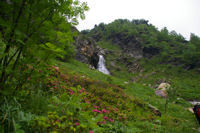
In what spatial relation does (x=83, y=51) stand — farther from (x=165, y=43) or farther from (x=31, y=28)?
(x=165, y=43)

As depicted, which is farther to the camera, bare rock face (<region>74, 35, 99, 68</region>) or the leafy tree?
bare rock face (<region>74, 35, 99, 68</region>)

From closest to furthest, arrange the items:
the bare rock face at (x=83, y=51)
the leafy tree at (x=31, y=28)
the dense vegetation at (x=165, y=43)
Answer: the leafy tree at (x=31, y=28) < the bare rock face at (x=83, y=51) < the dense vegetation at (x=165, y=43)

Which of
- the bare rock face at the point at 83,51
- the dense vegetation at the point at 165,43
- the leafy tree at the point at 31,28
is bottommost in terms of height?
the leafy tree at the point at 31,28

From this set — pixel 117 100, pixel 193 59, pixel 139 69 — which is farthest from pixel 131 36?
pixel 117 100

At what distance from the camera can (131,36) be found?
68688 millimetres

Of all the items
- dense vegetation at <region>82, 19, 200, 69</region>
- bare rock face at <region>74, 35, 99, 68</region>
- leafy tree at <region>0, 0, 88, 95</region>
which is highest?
dense vegetation at <region>82, 19, 200, 69</region>

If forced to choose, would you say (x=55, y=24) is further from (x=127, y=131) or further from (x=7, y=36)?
(x=127, y=131)

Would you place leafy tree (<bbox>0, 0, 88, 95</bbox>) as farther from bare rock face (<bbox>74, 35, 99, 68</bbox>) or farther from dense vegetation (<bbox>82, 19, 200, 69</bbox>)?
dense vegetation (<bbox>82, 19, 200, 69</bbox>)

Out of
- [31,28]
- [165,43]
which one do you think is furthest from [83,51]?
[165,43]

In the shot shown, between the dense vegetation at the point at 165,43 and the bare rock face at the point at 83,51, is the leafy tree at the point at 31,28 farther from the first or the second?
the dense vegetation at the point at 165,43

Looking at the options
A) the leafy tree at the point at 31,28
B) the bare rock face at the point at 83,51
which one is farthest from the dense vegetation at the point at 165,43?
the leafy tree at the point at 31,28

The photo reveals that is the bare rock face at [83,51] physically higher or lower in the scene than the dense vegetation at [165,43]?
lower

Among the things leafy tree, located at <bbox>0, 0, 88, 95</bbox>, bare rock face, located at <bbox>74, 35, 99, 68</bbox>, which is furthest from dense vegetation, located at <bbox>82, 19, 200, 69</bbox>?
leafy tree, located at <bbox>0, 0, 88, 95</bbox>

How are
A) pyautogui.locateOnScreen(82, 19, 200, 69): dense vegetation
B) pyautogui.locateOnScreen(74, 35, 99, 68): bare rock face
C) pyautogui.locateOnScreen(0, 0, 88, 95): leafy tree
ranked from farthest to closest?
1. pyautogui.locateOnScreen(82, 19, 200, 69): dense vegetation
2. pyautogui.locateOnScreen(74, 35, 99, 68): bare rock face
3. pyautogui.locateOnScreen(0, 0, 88, 95): leafy tree
